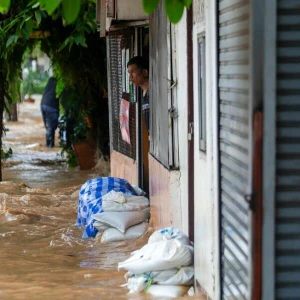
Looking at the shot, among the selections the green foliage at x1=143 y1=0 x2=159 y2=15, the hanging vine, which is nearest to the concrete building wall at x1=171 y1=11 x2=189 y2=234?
the green foliage at x1=143 y1=0 x2=159 y2=15

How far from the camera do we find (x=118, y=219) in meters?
7.64

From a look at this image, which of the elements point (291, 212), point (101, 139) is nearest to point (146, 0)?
point (291, 212)

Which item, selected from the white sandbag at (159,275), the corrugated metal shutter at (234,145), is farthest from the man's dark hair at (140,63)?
the corrugated metal shutter at (234,145)

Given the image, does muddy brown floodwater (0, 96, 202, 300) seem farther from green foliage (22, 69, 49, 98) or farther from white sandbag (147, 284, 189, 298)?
green foliage (22, 69, 49, 98)

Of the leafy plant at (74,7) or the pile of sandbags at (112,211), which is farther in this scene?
the pile of sandbags at (112,211)

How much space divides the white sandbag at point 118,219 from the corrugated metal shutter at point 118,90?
5.71 ft

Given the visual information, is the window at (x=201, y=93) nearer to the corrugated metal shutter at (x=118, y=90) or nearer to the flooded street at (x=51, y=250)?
the flooded street at (x=51, y=250)

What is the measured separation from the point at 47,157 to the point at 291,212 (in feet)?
45.1

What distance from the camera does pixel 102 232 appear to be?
779 cm

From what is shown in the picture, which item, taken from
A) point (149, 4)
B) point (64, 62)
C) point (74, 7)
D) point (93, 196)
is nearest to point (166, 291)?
point (149, 4)

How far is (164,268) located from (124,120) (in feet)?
14.8

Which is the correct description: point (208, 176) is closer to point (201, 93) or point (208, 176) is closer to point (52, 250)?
point (201, 93)

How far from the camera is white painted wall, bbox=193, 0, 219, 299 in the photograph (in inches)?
185

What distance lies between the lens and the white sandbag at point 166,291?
5.49 meters
